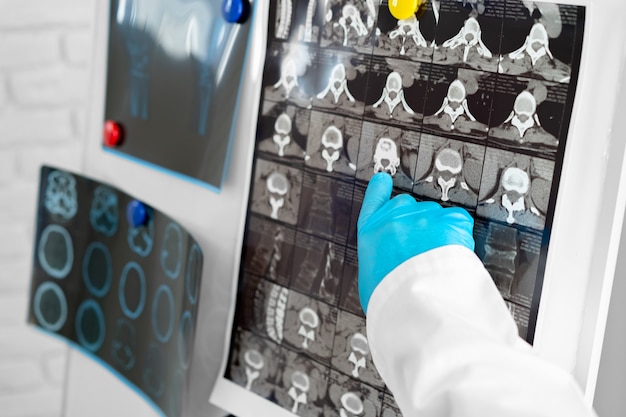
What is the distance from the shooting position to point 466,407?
451 mm

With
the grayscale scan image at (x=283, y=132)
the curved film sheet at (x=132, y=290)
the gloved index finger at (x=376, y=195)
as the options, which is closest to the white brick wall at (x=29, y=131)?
the curved film sheet at (x=132, y=290)

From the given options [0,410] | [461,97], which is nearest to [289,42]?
[461,97]

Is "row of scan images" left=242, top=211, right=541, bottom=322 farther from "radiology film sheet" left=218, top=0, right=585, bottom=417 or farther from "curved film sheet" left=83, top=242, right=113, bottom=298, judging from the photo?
"curved film sheet" left=83, top=242, right=113, bottom=298

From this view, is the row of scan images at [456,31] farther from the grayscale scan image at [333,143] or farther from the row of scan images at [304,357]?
the row of scan images at [304,357]

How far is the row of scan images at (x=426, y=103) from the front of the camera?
504 millimetres

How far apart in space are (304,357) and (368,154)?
0.20 metres

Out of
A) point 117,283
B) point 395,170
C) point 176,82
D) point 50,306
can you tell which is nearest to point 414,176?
point 395,170

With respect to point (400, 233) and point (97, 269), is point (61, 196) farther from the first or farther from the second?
point (400, 233)

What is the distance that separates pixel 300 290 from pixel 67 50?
73cm

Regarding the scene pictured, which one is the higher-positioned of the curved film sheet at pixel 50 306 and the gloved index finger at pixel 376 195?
the gloved index finger at pixel 376 195

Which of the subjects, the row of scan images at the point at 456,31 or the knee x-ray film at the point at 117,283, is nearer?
the row of scan images at the point at 456,31

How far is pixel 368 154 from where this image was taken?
593 mm

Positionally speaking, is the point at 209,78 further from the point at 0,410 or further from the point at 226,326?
the point at 0,410

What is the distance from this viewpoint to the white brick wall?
3.73 ft
